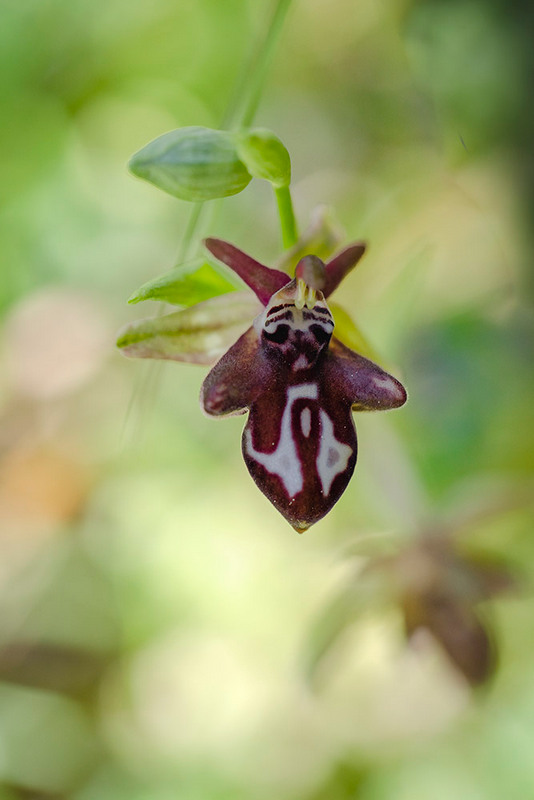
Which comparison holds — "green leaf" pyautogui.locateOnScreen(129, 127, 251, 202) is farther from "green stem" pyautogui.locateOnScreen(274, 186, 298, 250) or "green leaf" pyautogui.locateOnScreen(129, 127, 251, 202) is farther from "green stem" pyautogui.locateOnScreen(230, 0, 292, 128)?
"green stem" pyautogui.locateOnScreen(230, 0, 292, 128)

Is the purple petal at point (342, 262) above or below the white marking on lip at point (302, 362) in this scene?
above

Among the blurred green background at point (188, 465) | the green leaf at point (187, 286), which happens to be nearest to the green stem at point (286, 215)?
the green leaf at point (187, 286)

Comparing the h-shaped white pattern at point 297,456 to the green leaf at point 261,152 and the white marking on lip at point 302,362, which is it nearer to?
the white marking on lip at point 302,362

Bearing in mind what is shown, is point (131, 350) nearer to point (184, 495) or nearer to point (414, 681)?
point (184, 495)

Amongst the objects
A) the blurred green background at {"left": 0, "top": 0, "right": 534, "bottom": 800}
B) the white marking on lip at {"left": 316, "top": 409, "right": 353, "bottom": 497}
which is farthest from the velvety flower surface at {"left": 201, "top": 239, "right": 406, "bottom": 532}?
the blurred green background at {"left": 0, "top": 0, "right": 534, "bottom": 800}

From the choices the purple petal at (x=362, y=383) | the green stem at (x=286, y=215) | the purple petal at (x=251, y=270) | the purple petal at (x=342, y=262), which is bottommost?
the purple petal at (x=362, y=383)

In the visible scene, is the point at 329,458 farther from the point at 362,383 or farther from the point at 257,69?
the point at 257,69

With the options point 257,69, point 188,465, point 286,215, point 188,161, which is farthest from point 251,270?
point 188,465
